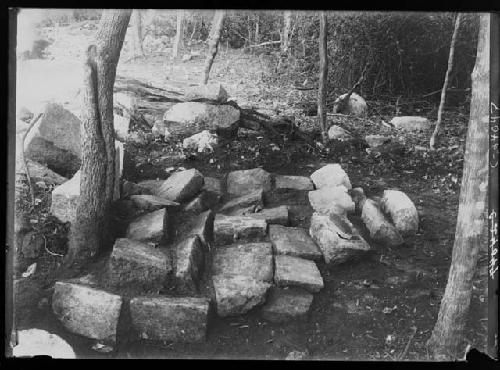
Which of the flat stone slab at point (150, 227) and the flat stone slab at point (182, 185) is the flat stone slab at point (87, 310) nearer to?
the flat stone slab at point (150, 227)

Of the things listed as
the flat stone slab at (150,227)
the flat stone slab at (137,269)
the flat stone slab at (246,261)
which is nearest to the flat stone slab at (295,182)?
the flat stone slab at (246,261)

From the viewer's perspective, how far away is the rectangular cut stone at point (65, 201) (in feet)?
11.4

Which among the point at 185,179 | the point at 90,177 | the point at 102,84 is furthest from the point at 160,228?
the point at 102,84

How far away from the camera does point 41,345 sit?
10.5 ft

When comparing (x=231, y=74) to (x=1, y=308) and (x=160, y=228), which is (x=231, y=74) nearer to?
(x=160, y=228)

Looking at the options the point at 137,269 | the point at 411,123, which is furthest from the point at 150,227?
the point at 411,123

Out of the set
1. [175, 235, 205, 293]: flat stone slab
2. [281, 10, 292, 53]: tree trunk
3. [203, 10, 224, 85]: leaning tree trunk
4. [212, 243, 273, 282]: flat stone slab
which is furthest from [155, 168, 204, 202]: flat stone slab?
[281, 10, 292, 53]: tree trunk

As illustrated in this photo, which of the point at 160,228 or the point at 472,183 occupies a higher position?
the point at 472,183

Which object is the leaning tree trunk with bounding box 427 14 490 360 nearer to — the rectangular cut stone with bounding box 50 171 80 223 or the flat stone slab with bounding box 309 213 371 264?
the flat stone slab with bounding box 309 213 371 264

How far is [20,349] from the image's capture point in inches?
127

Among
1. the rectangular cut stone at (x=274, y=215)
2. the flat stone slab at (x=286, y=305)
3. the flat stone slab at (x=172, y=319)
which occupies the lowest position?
the flat stone slab at (x=172, y=319)

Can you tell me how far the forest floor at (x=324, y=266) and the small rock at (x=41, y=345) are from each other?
0.05 m

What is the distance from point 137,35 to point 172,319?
6.38 feet

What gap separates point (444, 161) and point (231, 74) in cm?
165
